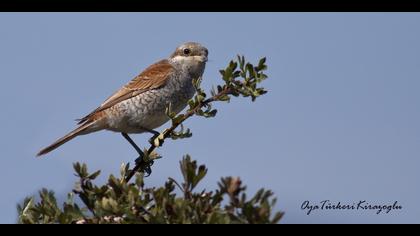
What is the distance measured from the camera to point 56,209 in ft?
7.82

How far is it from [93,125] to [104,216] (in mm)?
4446

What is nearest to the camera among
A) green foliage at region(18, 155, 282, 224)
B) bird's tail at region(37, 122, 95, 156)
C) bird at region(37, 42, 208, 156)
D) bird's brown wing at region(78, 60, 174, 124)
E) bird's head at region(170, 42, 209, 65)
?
green foliage at region(18, 155, 282, 224)

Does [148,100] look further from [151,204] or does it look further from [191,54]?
[151,204]

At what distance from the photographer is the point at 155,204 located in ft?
6.78

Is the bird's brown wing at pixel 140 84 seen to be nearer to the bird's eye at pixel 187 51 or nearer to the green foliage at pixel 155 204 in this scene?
the bird's eye at pixel 187 51

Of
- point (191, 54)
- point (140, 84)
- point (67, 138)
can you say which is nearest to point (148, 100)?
point (140, 84)

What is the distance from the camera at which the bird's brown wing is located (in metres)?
6.55

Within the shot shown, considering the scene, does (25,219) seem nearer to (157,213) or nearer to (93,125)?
(157,213)

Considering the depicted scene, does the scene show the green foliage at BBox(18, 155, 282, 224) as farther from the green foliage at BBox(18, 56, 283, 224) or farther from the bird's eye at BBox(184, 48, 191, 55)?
the bird's eye at BBox(184, 48, 191, 55)

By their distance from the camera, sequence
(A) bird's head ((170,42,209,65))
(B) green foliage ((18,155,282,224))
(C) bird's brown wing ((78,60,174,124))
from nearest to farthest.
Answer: (B) green foliage ((18,155,282,224))
(C) bird's brown wing ((78,60,174,124))
(A) bird's head ((170,42,209,65))

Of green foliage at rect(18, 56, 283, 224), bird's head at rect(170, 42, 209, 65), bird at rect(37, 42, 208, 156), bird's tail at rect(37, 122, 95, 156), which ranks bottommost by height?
green foliage at rect(18, 56, 283, 224)

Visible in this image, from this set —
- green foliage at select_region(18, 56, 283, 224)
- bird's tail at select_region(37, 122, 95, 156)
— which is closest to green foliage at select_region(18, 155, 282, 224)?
green foliage at select_region(18, 56, 283, 224)

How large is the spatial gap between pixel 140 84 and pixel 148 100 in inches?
14.6

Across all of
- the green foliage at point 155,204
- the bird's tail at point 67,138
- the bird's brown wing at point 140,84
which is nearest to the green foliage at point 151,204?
the green foliage at point 155,204
